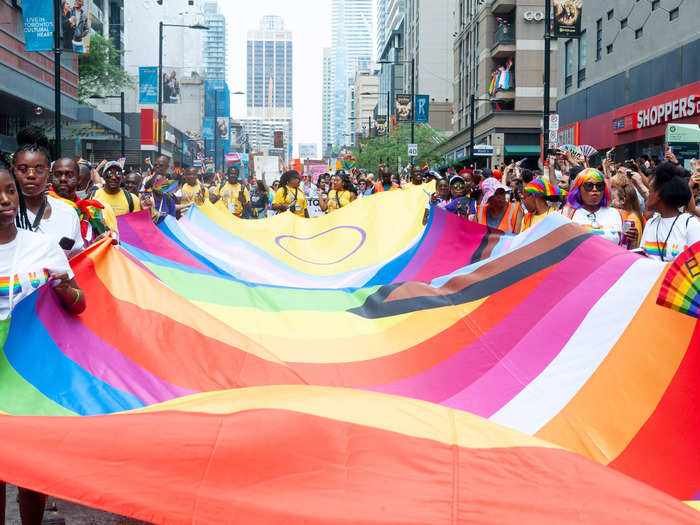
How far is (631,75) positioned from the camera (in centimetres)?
3200

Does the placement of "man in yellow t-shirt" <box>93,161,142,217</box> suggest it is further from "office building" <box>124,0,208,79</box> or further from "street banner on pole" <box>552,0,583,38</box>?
"office building" <box>124,0,208,79</box>

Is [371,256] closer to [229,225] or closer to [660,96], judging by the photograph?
[229,225]

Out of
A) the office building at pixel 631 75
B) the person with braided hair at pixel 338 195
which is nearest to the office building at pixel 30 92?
the person with braided hair at pixel 338 195

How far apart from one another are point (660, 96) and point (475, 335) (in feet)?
82.5

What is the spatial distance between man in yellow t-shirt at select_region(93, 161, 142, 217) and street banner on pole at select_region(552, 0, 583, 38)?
1705 centimetres

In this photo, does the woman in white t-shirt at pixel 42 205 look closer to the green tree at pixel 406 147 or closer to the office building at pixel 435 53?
the green tree at pixel 406 147

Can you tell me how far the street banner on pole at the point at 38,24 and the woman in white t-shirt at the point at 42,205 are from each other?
19561 mm

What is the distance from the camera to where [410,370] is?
6.04 meters

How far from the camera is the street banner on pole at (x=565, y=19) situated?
2397 cm

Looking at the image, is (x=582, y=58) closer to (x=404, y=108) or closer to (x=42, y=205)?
(x=404, y=108)

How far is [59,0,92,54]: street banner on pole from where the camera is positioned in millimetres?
24547

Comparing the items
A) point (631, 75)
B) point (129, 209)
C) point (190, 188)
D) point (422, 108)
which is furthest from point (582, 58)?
point (129, 209)

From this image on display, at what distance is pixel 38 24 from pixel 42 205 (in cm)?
2050

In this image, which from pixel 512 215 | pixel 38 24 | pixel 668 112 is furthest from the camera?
pixel 668 112
